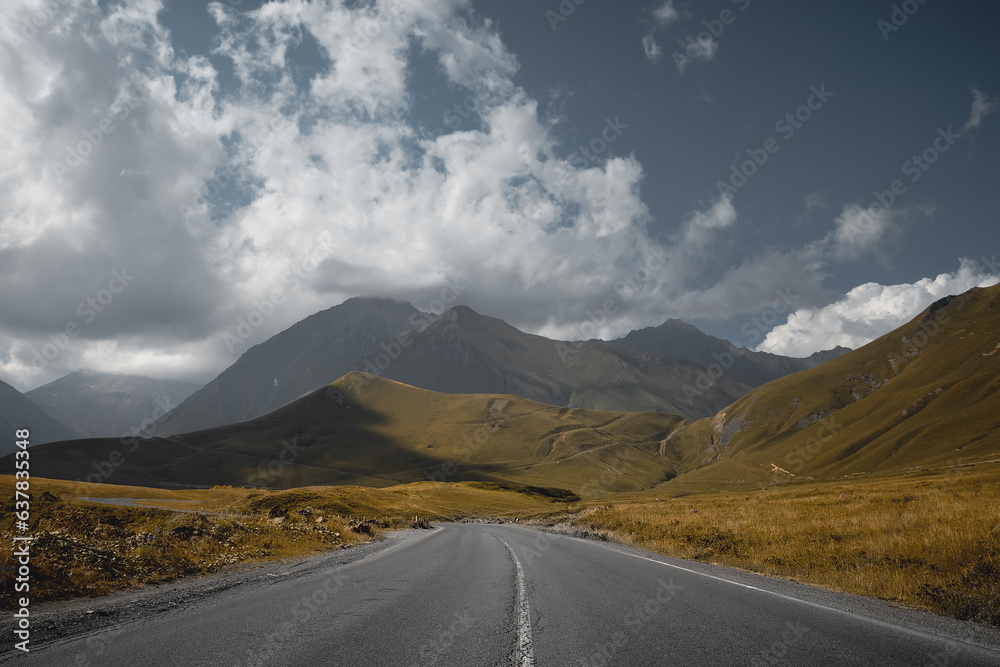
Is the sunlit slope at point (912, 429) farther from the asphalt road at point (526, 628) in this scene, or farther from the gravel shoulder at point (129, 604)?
the gravel shoulder at point (129, 604)

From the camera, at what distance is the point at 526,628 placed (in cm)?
786

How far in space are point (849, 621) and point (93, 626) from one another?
1244 centimetres

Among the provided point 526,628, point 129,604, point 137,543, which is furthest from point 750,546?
point 137,543

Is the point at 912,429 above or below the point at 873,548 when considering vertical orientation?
above

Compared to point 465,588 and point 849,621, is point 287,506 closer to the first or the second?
point 465,588

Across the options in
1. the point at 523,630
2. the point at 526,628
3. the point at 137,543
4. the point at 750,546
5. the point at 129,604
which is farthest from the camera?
the point at 750,546

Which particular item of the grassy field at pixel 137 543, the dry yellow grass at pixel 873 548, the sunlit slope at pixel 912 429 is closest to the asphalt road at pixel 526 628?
the dry yellow grass at pixel 873 548

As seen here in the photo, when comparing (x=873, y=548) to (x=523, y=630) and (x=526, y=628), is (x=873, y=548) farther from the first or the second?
(x=523, y=630)

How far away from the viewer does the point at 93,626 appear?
8.02m

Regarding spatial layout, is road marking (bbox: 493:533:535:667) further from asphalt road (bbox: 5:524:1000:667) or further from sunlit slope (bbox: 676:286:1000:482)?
sunlit slope (bbox: 676:286:1000:482)

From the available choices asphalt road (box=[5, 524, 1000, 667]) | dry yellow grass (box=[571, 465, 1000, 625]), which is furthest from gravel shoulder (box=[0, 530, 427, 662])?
dry yellow grass (box=[571, 465, 1000, 625])

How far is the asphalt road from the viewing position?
21.2ft

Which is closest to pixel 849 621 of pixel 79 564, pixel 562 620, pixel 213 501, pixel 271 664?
pixel 562 620

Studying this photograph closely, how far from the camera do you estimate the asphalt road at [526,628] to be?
6.45 meters
